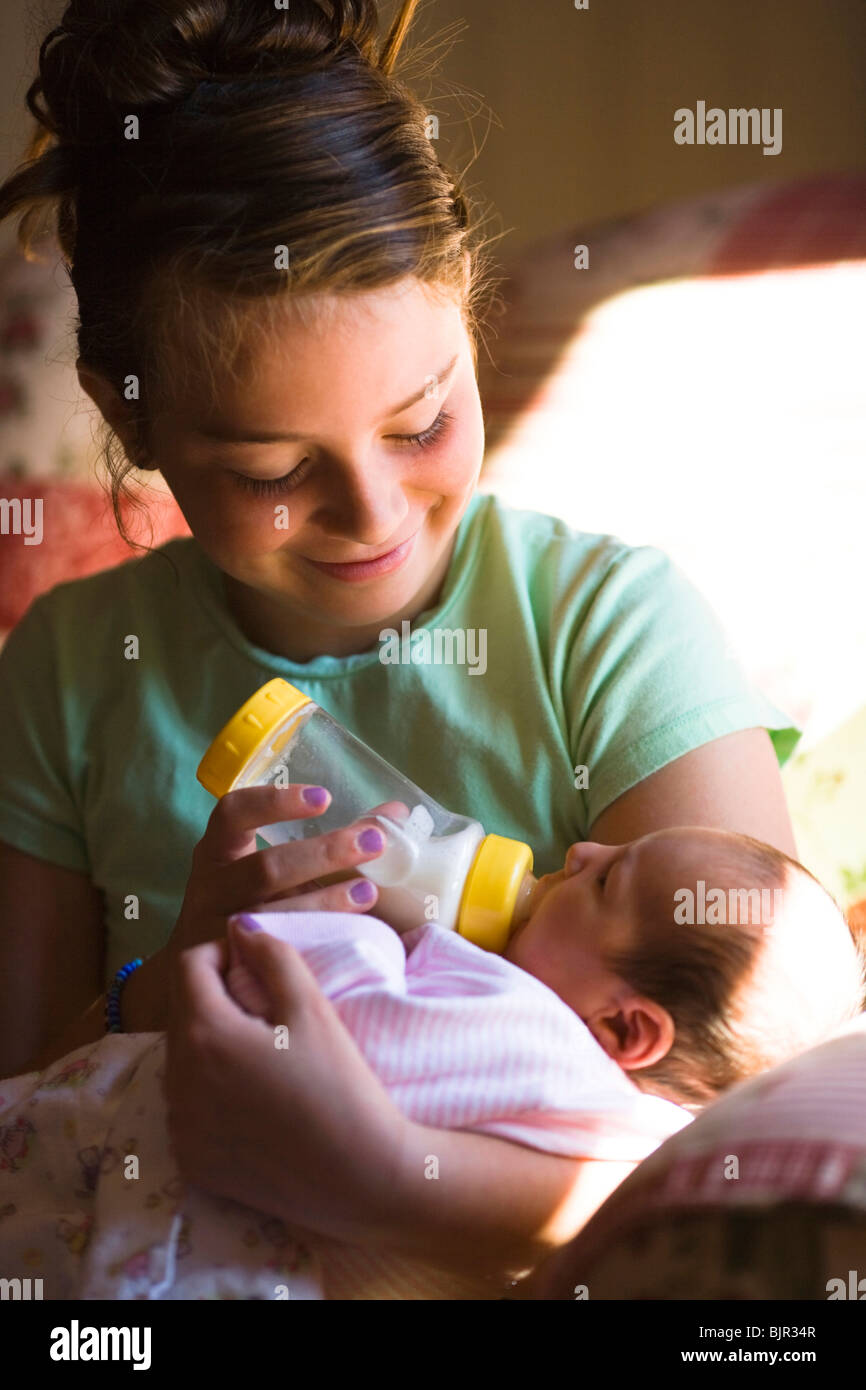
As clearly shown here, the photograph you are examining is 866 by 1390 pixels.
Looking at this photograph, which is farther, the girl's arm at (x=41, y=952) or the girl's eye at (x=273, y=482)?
the girl's arm at (x=41, y=952)

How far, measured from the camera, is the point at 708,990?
84 centimetres

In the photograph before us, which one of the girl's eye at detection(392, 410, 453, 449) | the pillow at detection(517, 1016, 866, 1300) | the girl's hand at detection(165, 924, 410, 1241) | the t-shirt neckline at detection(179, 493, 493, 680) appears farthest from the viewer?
the t-shirt neckline at detection(179, 493, 493, 680)

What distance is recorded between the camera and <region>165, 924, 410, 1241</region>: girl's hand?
2.35 feet

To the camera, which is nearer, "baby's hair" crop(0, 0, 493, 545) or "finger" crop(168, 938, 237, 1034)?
"finger" crop(168, 938, 237, 1034)

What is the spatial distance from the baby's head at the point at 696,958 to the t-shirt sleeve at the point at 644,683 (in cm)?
13

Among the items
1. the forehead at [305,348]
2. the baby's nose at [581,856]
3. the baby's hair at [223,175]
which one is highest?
the baby's hair at [223,175]

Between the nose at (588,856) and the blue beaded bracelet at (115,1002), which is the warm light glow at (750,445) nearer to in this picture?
the nose at (588,856)

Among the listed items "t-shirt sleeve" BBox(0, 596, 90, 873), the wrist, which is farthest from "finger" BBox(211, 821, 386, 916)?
"t-shirt sleeve" BBox(0, 596, 90, 873)

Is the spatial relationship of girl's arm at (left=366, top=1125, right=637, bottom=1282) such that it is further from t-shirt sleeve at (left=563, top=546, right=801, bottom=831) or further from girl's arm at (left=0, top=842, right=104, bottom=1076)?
girl's arm at (left=0, top=842, right=104, bottom=1076)

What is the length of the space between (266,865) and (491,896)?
164mm

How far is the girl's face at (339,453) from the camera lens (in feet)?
2.82

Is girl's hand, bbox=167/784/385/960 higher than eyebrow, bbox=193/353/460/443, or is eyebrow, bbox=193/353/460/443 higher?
eyebrow, bbox=193/353/460/443

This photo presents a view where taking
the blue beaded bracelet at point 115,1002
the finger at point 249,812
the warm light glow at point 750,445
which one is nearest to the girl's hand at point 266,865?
the finger at point 249,812

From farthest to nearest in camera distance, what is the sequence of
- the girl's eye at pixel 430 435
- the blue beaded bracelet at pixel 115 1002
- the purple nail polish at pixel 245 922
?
the blue beaded bracelet at pixel 115 1002 < the girl's eye at pixel 430 435 < the purple nail polish at pixel 245 922
